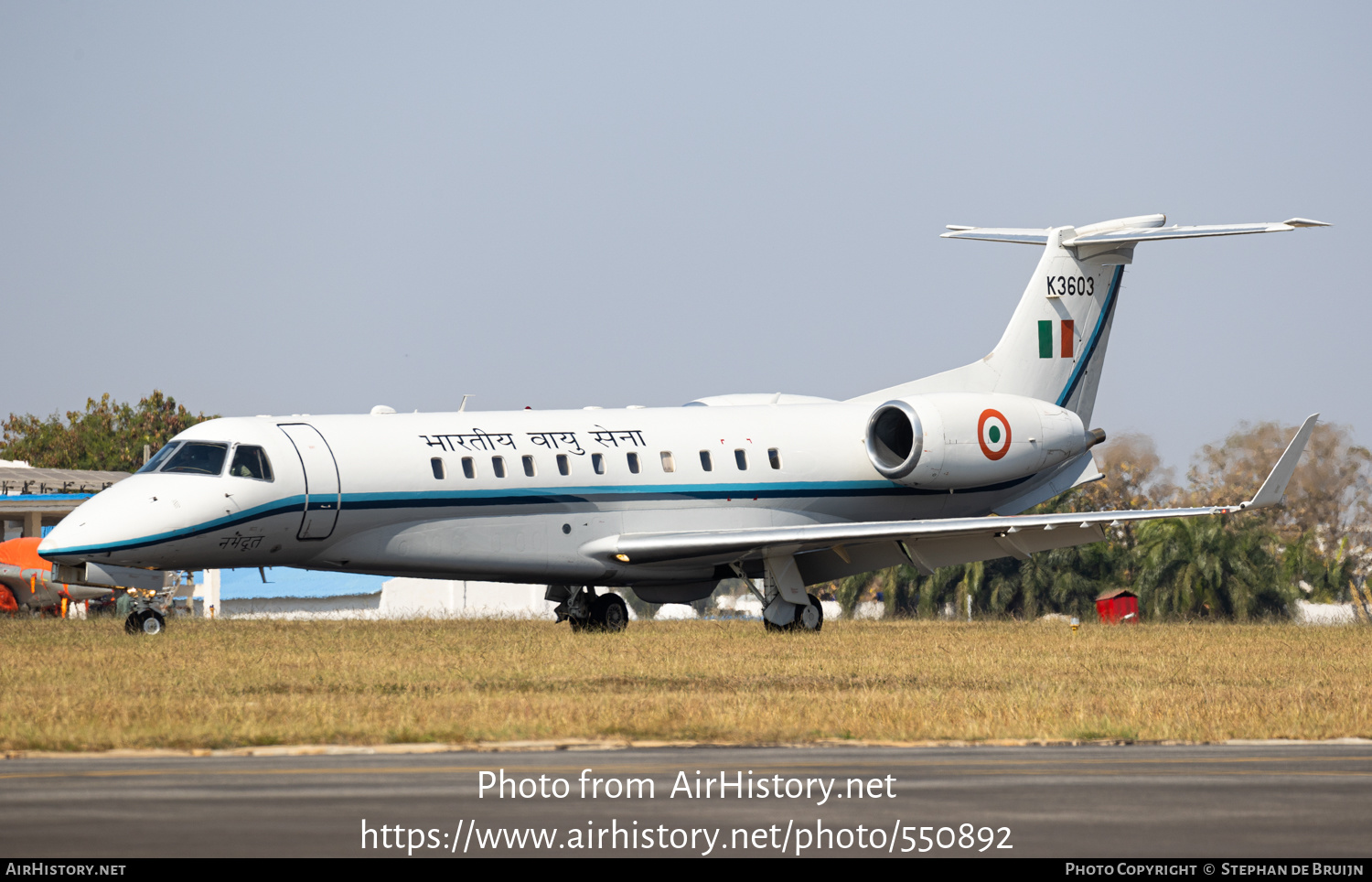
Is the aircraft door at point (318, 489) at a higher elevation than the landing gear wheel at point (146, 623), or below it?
higher

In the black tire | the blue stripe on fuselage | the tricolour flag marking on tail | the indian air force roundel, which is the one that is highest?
the tricolour flag marking on tail

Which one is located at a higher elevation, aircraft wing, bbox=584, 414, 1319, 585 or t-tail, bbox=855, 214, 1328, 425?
t-tail, bbox=855, 214, 1328, 425

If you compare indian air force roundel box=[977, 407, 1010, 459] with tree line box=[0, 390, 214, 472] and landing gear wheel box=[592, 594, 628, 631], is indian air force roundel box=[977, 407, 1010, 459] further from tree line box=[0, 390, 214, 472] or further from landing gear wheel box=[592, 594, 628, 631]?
tree line box=[0, 390, 214, 472]

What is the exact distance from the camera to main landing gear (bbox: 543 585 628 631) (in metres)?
32.2

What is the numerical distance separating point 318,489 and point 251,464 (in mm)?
1035

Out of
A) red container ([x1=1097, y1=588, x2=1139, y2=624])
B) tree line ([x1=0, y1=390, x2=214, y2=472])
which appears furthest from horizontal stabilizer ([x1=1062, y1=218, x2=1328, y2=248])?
tree line ([x1=0, y1=390, x2=214, y2=472])

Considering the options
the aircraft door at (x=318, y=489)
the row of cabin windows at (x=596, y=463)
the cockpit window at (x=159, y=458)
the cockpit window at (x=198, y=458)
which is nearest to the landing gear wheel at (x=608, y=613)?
the row of cabin windows at (x=596, y=463)

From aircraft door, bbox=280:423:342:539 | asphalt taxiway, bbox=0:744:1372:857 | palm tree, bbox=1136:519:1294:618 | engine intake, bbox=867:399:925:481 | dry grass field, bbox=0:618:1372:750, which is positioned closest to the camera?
asphalt taxiway, bbox=0:744:1372:857

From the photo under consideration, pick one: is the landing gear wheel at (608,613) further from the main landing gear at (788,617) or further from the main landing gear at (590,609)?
the main landing gear at (788,617)

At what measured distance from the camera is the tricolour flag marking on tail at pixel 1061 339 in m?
35.0

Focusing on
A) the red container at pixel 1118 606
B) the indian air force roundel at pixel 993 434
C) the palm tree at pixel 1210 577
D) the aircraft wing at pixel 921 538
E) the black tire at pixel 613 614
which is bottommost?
the red container at pixel 1118 606

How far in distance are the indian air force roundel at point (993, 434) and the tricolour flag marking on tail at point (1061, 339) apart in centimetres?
302

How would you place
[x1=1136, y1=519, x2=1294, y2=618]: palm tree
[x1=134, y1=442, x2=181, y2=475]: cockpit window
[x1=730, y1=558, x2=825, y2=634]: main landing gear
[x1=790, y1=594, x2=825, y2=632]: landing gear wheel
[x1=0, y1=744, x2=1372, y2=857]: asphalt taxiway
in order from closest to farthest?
1. [x1=0, y1=744, x2=1372, y2=857]: asphalt taxiway
2. [x1=134, y1=442, x2=181, y2=475]: cockpit window
3. [x1=730, y1=558, x2=825, y2=634]: main landing gear
4. [x1=790, y1=594, x2=825, y2=632]: landing gear wheel
5. [x1=1136, y1=519, x2=1294, y2=618]: palm tree

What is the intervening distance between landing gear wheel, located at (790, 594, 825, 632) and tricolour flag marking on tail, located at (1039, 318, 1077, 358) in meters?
7.22
